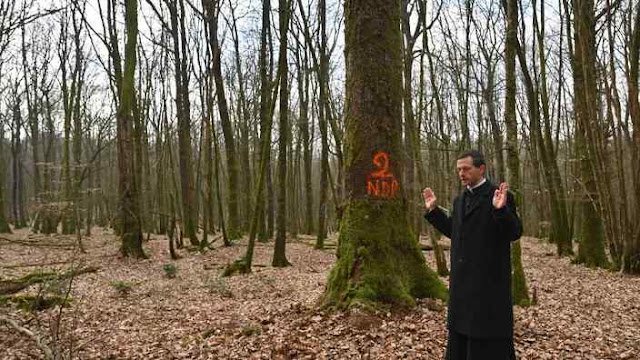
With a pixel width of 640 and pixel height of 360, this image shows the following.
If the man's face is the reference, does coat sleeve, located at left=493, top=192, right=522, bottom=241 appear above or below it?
below

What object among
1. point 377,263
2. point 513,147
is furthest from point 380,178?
point 513,147

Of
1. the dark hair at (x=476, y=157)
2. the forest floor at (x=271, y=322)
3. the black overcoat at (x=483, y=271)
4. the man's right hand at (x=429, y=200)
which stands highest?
the dark hair at (x=476, y=157)

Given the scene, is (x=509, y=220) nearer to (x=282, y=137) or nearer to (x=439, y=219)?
(x=439, y=219)

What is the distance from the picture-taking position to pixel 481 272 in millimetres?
3461

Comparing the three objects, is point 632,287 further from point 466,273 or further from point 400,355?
point 466,273

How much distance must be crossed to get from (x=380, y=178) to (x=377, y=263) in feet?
3.63

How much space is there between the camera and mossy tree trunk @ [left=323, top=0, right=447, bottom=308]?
221 inches

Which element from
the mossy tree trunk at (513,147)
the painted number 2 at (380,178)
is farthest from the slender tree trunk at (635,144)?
the painted number 2 at (380,178)

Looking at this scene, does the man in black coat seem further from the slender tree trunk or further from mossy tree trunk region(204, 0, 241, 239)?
mossy tree trunk region(204, 0, 241, 239)

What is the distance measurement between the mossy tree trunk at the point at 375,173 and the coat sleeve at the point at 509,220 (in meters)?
2.44

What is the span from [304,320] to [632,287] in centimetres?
764

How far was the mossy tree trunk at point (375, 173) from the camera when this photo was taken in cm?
562

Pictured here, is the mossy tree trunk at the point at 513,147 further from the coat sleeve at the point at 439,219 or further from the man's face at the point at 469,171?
the man's face at the point at 469,171

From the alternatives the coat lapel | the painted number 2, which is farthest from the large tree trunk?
the coat lapel
